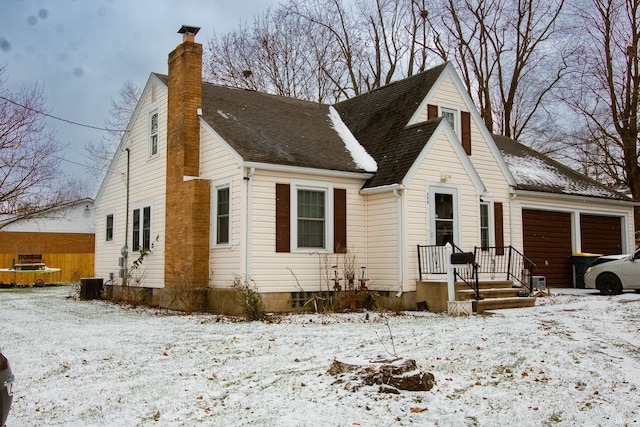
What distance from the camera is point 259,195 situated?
14375 millimetres

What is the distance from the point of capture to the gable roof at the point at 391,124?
1566 centimetres

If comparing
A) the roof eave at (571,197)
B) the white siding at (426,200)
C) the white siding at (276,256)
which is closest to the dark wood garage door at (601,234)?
the roof eave at (571,197)

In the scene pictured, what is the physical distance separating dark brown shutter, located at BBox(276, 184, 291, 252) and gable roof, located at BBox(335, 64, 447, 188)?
2339 millimetres

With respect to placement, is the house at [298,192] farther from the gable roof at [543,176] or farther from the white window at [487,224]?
the gable roof at [543,176]

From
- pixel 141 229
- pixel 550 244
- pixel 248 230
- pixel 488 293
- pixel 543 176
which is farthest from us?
pixel 543 176

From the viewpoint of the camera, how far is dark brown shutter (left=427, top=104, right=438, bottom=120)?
17.5m

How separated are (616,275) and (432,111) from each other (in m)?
6.68

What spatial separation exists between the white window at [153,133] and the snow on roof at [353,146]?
5296mm

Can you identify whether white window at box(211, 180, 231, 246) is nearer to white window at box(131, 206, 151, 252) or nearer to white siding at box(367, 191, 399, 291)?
white window at box(131, 206, 151, 252)

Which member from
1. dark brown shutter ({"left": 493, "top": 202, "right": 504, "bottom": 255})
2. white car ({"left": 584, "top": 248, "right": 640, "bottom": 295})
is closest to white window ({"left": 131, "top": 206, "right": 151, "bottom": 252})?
dark brown shutter ({"left": 493, "top": 202, "right": 504, "bottom": 255})

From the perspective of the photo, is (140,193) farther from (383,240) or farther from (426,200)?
(426,200)

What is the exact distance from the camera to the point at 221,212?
15.2 metres

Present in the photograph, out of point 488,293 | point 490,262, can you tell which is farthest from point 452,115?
point 488,293

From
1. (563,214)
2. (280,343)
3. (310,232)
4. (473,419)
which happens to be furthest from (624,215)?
(473,419)
